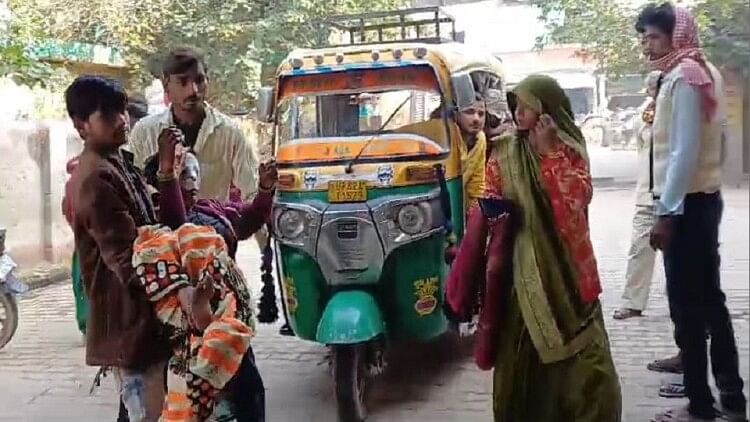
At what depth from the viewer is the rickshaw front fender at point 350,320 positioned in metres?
2.52

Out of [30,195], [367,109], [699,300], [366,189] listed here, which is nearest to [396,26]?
[367,109]

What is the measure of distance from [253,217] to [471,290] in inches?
24.0

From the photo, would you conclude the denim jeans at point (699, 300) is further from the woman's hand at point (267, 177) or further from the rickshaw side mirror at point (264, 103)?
the rickshaw side mirror at point (264, 103)

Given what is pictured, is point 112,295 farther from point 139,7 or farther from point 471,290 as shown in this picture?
point 139,7

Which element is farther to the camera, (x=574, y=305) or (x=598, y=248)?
(x=598, y=248)

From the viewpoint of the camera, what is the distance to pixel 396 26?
2725 millimetres

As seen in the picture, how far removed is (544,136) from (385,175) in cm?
79

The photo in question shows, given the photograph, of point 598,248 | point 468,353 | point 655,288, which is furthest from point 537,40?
point 468,353

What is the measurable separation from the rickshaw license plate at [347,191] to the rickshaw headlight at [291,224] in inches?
3.9

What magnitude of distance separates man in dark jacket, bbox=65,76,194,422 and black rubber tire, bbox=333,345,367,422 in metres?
0.69

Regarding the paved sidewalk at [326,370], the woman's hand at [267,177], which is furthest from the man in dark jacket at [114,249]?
the paved sidewalk at [326,370]

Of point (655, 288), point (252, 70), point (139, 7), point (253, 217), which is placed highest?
point (139, 7)

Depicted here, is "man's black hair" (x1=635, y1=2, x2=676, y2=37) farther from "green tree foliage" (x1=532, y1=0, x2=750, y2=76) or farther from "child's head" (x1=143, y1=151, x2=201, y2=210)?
"child's head" (x1=143, y1=151, x2=201, y2=210)

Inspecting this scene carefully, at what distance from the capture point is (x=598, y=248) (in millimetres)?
2492
